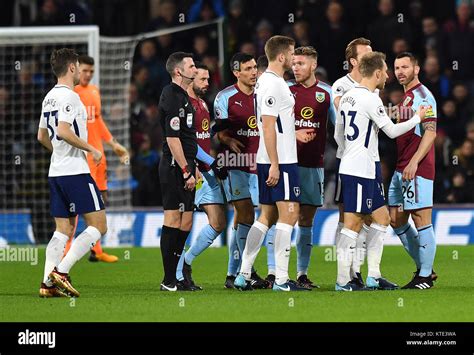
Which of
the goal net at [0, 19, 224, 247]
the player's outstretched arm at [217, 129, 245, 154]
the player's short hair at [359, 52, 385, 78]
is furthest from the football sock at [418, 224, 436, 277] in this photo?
the goal net at [0, 19, 224, 247]

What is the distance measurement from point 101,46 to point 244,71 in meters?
6.33

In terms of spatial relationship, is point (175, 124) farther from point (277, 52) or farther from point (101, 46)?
point (101, 46)

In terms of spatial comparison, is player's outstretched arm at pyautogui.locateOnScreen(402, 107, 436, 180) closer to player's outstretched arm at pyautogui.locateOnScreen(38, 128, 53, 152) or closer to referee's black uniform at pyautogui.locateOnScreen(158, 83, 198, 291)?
referee's black uniform at pyautogui.locateOnScreen(158, 83, 198, 291)

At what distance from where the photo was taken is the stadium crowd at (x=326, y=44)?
15922 millimetres

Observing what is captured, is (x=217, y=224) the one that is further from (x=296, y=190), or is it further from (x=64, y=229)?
(x=64, y=229)

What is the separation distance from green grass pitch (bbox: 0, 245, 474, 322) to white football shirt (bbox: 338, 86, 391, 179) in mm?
1031

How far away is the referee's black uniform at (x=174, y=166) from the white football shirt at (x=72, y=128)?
68 centimetres

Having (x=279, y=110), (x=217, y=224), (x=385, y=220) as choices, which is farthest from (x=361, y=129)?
(x=217, y=224)

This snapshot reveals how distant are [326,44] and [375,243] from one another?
816 cm

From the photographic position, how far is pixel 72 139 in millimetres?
8727

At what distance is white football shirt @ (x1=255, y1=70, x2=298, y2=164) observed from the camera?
881 centimetres

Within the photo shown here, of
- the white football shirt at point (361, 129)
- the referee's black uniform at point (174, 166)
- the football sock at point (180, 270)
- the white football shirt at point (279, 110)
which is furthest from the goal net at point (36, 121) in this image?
the white football shirt at point (361, 129)

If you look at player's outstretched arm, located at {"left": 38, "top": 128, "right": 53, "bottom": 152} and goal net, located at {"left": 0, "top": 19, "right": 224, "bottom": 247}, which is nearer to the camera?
player's outstretched arm, located at {"left": 38, "top": 128, "right": 53, "bottom": 152}
